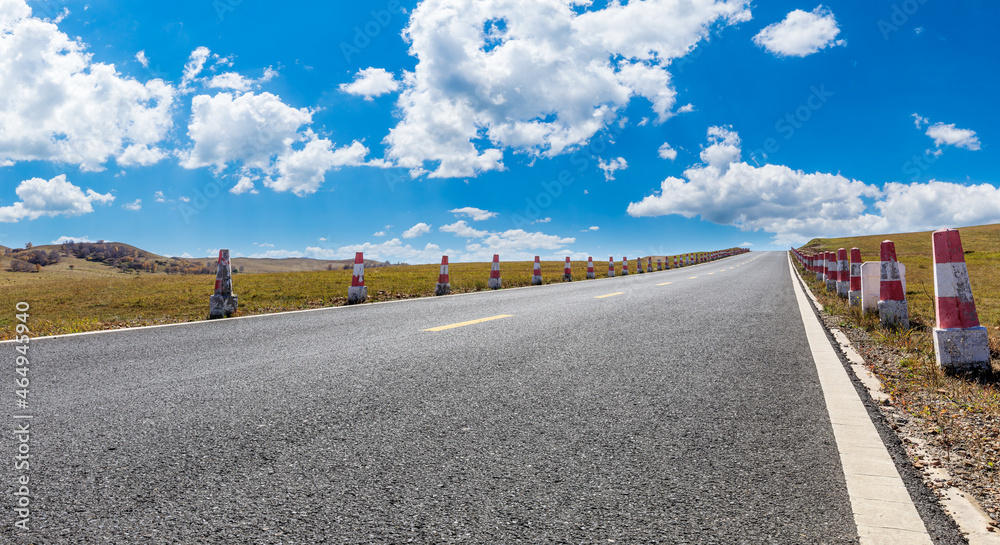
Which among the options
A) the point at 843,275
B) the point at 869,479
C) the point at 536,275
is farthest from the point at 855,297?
the point at 536,275

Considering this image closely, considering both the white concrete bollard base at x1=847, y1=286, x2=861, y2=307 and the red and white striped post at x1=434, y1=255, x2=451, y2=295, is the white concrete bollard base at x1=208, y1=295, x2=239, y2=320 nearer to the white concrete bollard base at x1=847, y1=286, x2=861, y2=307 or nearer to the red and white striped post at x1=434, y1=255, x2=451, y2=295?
the red and white striped post at x1=434, y1=255, x2=451, y2=295

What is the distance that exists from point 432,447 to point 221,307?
7254 millimetres

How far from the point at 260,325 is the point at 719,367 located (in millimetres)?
5655

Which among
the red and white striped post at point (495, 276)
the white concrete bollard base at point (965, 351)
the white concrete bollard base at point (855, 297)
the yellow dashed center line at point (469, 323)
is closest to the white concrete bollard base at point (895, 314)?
the white concrete bollard base at point (965, 351)

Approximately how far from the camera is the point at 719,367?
4.09 meters

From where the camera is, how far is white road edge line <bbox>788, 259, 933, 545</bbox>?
67.6 inches

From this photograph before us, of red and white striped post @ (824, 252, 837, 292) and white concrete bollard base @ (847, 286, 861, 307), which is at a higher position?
red and white striped post @ (824, 252, 837, 292)

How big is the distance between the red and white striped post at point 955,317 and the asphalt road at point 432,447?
912 mm

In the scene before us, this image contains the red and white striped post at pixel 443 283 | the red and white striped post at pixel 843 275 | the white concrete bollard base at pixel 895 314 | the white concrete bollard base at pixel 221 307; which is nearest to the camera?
the white concrete bollard base at pixel 895 314

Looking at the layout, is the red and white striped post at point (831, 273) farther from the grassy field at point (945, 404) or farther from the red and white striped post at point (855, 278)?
the grassy field at point (945, 404)

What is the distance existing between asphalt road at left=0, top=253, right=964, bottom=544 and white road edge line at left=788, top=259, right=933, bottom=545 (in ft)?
0.22

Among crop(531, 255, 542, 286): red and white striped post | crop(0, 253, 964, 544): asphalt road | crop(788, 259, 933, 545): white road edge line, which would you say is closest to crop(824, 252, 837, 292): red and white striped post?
crop(531, 255, 542, 286): red and white striped post

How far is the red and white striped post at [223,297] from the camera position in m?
8.29

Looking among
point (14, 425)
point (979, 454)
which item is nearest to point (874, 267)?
point (979, 454)
